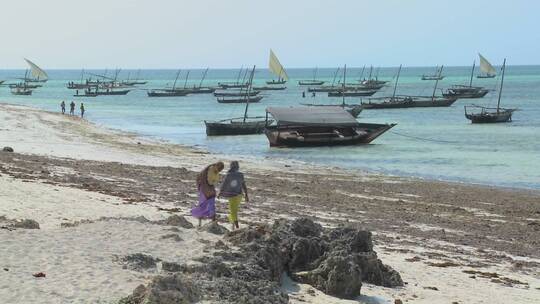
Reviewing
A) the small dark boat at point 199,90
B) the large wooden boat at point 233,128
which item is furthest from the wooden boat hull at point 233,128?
the small dark boat at point 199,90

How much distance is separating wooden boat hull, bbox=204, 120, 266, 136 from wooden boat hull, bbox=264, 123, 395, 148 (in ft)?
18.6

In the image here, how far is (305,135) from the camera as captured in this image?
37031mm

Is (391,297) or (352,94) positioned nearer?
(391,297)

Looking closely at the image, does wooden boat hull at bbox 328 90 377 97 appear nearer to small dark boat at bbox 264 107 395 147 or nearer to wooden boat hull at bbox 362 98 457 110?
wooden boat hull at bbox 362 98 457 110

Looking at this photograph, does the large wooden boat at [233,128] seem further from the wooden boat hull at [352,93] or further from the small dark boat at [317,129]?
the wooden boat hull at [352,93]

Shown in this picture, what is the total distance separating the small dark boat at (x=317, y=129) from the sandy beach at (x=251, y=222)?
25.6 ft

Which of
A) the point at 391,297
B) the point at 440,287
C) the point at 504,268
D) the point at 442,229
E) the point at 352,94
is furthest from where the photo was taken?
the point at 352,94

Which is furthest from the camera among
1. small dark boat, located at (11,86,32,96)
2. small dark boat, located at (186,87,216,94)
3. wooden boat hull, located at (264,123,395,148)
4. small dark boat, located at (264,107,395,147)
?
small dark boat, located at (186,87,216,94)

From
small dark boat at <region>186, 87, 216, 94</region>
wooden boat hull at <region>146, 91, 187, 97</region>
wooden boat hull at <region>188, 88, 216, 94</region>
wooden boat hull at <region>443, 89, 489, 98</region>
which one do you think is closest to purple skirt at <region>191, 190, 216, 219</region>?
wooden boat hull at <region>443, 89, 489, 98</region>

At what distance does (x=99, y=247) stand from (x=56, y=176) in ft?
33.3

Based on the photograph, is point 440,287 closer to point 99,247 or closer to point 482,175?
point 99,247

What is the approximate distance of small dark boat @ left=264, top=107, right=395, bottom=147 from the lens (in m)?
36.4

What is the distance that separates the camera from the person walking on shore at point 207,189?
38.4ft

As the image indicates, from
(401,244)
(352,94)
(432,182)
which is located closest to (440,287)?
(401,244)
